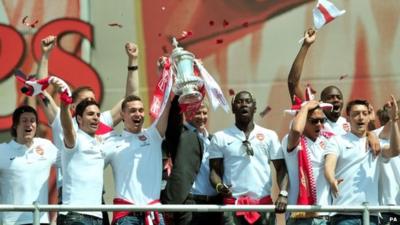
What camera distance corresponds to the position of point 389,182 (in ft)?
32.5

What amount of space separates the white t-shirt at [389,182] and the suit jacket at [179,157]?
1561mm

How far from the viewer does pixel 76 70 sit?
39.3 feet

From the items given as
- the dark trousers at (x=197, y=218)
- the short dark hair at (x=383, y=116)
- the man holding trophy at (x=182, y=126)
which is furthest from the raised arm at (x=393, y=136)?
the dark trousers at (x=197, y=218)

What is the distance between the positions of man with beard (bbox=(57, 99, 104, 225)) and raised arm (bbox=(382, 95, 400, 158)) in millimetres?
2367

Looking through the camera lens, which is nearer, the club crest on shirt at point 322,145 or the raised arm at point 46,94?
the club crest on shirt at point 322,145

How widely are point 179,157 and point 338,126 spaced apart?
148 centimetres

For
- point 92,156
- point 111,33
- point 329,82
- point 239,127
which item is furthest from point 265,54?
point 92,156

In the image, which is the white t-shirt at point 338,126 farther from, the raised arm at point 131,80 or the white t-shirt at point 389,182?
the raised arm at point 131,80

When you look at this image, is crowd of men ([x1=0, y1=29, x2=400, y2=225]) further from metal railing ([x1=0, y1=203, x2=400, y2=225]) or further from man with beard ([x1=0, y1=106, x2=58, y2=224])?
metal railing ([x1=0, y1=203, x2=400, y2=225])

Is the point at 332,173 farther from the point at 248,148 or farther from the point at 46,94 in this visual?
the point at 46,94

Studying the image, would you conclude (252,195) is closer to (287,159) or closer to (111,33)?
(287,159)

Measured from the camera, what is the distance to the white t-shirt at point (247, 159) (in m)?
9.53

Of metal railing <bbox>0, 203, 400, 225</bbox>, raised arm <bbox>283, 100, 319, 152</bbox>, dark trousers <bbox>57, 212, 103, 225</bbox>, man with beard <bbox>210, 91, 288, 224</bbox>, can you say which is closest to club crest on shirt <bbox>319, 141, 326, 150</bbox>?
raised arm <bbox>283, 100, 319, 152</bbox>

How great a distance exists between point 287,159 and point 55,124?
78.2 inches
